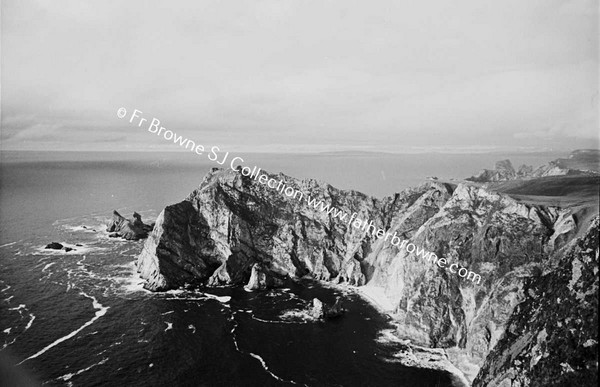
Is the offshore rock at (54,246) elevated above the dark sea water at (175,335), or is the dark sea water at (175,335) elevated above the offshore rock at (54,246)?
the offshore rock at (54,246)

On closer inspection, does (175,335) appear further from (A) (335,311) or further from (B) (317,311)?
(A) (335,311)

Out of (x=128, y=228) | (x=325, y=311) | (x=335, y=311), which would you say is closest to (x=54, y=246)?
(x=128, y=228)

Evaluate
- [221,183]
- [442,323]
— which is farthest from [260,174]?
[442,323]

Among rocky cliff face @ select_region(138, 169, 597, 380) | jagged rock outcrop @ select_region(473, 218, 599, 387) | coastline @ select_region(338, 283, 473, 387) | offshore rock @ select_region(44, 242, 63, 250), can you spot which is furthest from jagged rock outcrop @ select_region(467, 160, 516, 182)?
offshore rock @ select_region(44, 242, 63, 250)

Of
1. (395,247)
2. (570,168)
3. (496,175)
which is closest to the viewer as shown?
(395,247)

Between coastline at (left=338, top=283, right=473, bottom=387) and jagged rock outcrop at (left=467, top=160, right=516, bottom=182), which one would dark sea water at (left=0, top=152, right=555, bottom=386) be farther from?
jagged rock outcrop at (left=467, top=160, right=516, bottom=182)

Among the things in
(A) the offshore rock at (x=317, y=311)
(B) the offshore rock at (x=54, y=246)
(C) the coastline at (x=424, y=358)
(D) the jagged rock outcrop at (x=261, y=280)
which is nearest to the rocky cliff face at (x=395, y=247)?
(D) the jagged rock outcrop at (x=261, y=280)

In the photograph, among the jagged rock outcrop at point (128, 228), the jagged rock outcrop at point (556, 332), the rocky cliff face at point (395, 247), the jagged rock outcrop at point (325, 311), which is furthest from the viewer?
the jagged rock outcrop at point (128, 228)

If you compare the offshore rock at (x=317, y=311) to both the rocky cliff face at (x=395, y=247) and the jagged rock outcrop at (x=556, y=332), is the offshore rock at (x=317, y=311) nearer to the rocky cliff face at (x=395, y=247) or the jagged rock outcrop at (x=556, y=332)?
the rocky cliff face at (x=395, y=247)
